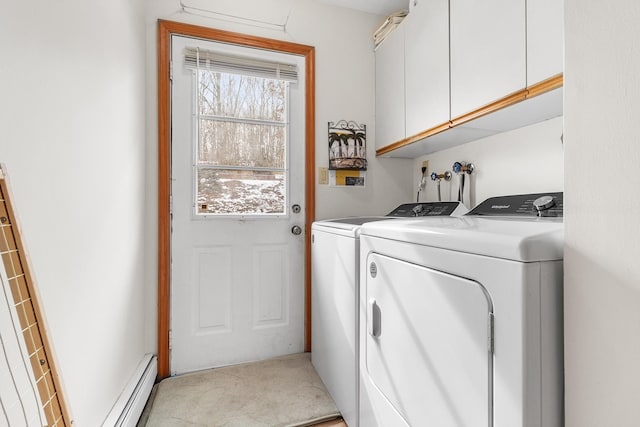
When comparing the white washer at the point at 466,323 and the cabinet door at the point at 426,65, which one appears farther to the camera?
the cabinet door at the point at 426,65

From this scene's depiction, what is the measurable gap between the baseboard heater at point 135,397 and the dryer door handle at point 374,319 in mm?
1106

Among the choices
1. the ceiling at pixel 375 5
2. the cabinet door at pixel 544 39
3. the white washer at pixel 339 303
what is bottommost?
the white washer at pixel 339 303

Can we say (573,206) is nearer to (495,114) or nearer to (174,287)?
(495,114)

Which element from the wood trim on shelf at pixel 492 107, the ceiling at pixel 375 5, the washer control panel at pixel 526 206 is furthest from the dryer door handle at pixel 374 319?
the ceiling at pixel 375 5

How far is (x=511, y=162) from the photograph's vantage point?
1.56m

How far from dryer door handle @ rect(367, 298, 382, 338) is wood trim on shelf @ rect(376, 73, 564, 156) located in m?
0.96

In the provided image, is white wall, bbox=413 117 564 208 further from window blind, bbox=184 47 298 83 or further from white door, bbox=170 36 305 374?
window blind, bbox=184 47 298 83

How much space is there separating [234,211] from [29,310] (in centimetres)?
137

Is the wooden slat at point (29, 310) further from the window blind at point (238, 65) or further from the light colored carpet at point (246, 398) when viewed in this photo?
the window blind at point (238, 65)

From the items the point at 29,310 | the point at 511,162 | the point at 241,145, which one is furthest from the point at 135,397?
the point at 511,162

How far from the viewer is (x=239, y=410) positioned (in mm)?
1497

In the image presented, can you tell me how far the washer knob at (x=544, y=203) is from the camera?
A: 110cm

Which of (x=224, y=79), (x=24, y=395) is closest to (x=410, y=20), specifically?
(x=224, y=79)

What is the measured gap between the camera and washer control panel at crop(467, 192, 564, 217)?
1.09 m
